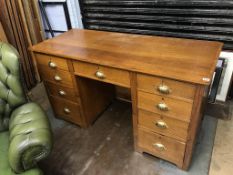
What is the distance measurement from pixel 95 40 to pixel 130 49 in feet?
1.14

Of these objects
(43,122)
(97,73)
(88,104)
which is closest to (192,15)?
(97,73)

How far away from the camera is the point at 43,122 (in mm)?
1108

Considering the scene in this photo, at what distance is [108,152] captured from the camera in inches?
64.4

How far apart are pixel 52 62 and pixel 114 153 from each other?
86 cm

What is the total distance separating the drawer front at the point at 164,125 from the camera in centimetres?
124

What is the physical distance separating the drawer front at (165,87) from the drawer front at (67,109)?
2.43ft

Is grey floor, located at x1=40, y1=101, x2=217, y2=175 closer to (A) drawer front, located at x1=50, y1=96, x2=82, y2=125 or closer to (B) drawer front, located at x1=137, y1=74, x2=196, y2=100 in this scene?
(A) drawer front, located at x1=50, y1=96, x2=82, y2=125

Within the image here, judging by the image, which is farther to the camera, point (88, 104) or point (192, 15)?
point (88, 104)

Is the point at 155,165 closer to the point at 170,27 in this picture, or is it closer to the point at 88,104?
the point at 88,104

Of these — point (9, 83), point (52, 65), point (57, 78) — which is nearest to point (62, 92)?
point (57, 78)

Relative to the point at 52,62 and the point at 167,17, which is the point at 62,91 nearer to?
the point at 52,62

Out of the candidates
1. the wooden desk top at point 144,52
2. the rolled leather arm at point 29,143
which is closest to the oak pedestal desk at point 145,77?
the wooden desk top at point 144,52

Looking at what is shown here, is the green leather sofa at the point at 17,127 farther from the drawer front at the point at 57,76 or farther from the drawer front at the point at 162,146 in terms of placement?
the drawer front at the point at 162,146

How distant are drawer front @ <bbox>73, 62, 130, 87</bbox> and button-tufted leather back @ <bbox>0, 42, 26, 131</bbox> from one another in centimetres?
39
